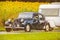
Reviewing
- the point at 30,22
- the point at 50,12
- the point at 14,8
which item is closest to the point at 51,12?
the point at 50,12

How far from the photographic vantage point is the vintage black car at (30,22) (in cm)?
139

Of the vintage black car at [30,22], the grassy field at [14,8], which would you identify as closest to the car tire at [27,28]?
the vintage black car at [30,22]

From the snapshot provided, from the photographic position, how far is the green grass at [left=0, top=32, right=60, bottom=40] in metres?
1.38

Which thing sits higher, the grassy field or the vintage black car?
the grassy field

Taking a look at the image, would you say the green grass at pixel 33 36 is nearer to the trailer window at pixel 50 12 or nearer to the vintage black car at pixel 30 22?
the vintage black car at pixel 30 22

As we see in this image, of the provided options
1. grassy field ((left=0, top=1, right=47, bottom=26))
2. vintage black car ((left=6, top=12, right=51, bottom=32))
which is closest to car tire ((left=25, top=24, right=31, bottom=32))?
vintage black car ((left=6, top=12, right=51, bottom=32))

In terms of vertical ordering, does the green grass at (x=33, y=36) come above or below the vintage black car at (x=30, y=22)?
below

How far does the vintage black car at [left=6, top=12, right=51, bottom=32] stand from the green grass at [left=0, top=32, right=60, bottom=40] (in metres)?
0.05

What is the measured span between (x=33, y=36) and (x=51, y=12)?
0.94 ft

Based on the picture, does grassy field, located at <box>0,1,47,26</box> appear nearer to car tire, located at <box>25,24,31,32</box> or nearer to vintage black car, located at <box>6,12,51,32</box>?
vintage black car, located at <box>6,12,51,32</box>

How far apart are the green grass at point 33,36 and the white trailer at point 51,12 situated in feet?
0.30

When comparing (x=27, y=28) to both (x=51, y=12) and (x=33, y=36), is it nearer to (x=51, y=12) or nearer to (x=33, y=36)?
(x=33, y=36)

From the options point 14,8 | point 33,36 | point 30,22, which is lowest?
point 33,36

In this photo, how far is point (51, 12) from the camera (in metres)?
1.40
